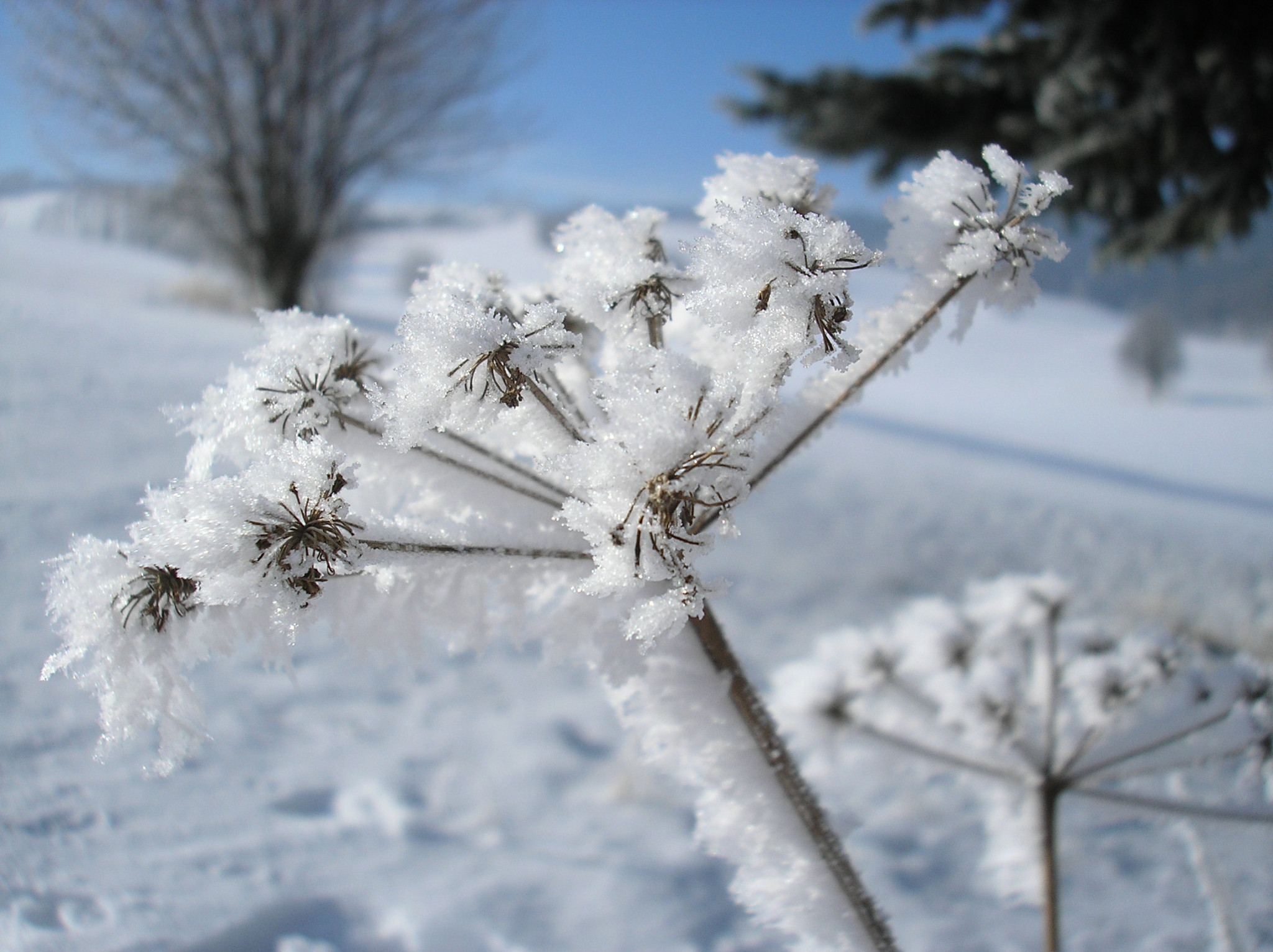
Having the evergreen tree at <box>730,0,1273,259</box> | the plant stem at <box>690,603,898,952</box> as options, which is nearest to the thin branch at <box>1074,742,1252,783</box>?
the plant stem at <box>690,603,898,952</box>

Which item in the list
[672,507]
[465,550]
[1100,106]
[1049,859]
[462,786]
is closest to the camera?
[672,507]

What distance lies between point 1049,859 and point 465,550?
0.82 m

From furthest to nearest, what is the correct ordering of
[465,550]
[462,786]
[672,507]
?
[462,786] → [465,550] → [672,507]

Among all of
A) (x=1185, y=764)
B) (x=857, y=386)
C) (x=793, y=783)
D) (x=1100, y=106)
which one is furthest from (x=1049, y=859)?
(x=1100, y=106)

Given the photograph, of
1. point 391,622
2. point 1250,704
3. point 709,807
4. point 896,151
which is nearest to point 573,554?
point 391,622

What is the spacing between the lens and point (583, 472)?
0.42 m

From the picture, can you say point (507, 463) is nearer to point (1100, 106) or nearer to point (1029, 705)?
point (1029, 705)

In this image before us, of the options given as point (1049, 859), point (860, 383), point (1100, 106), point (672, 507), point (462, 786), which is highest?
point (1100, 106)

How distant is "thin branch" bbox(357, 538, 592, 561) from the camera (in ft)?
1.56

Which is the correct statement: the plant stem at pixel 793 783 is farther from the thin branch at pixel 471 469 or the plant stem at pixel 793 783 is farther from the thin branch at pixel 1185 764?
the thin branch at pixel 1185 764

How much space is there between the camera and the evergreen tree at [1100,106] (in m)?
3.04

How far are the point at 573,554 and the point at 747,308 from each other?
0.74ft

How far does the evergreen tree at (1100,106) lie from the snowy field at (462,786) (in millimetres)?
1758

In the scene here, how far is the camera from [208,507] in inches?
16.5
